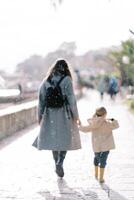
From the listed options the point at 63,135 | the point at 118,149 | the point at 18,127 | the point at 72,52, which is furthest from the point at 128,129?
the point at 72,52

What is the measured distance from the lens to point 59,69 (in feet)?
28.8

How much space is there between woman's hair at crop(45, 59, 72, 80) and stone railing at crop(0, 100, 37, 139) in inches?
216

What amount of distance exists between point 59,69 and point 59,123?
27.1 inches

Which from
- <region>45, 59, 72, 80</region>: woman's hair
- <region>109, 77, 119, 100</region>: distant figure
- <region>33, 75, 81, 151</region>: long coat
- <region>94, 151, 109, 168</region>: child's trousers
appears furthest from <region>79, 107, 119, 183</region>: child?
<region>109, 77, 119, 100</region>: distant figure

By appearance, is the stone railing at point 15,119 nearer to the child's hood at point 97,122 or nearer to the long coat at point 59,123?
the long coat at point 59,123

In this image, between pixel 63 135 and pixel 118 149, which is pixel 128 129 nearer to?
pixel 118 149

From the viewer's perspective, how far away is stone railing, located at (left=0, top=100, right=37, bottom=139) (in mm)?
14499

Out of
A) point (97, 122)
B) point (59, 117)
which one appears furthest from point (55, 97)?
point (97, 122)

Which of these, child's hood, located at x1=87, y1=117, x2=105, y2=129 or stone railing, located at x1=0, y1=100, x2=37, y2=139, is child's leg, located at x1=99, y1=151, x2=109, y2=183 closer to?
child's hood, located at x1=87, y1=117, x2=105, y2=129

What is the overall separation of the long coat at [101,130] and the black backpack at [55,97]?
457 mm

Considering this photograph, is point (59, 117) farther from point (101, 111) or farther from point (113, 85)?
point (113, 85)

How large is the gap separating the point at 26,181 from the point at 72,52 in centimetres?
15468

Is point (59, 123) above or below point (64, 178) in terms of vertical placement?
above

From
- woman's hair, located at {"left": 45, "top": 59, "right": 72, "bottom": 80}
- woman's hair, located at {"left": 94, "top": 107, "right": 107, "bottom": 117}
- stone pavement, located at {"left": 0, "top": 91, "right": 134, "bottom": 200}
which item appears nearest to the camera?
stone pavement, located at {"left": 0, "top": 91, "right": 134, "bottom": 200}
